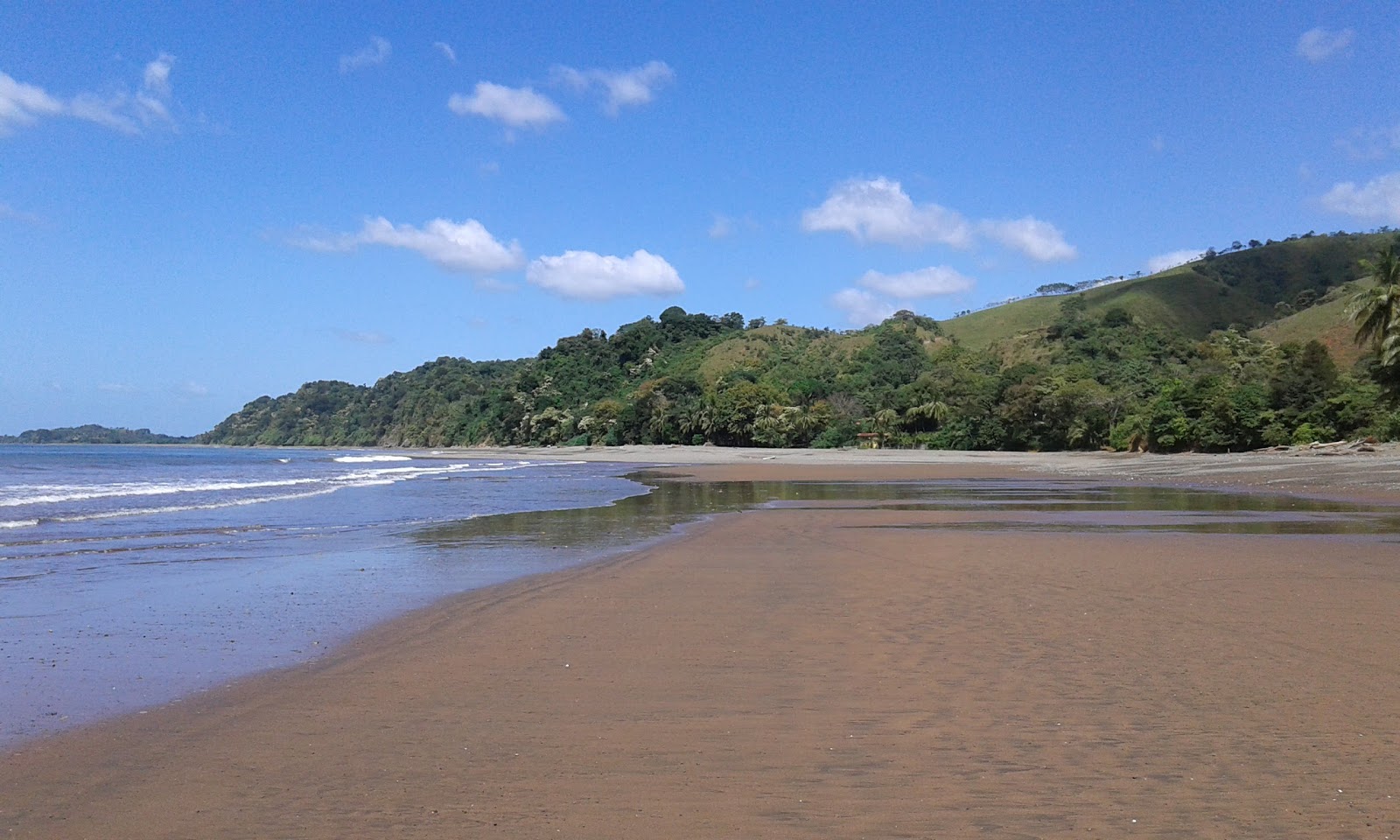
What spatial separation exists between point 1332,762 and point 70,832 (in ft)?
21.4

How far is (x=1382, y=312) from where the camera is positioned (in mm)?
46250

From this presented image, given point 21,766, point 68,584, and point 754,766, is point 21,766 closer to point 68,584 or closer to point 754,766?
point 754,766

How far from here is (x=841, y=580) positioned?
12.0 metres

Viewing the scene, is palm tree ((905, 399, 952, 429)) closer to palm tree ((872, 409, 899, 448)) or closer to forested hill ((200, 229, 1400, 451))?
forested hill ((200, 229, 1400, 451))

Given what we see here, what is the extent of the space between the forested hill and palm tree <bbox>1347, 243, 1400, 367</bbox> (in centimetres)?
132

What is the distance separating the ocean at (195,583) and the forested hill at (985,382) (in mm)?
42228

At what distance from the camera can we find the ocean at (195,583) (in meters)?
7.38

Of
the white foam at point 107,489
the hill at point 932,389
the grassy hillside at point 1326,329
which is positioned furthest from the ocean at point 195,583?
the grassy hillside at point 1326,329

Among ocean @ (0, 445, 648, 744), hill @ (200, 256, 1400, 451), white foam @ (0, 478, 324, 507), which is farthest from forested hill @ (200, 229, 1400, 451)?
white foam @ (0, 478, 324, 507)

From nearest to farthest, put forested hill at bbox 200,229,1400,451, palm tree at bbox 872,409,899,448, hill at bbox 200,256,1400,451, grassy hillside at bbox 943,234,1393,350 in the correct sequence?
hill at bbox 200,256,1400,451 → forested hill at bbox 200,229,1400,451 → palm tree at bbox 872,409,899,448 → grassy hillside at bbox 943,234,1393,350

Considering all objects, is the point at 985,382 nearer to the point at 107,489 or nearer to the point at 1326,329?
the point at 1326,329

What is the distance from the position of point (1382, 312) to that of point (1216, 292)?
106138 millimetres

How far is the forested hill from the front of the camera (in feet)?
171

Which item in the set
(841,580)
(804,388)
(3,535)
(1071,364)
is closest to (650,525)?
(841,580)
